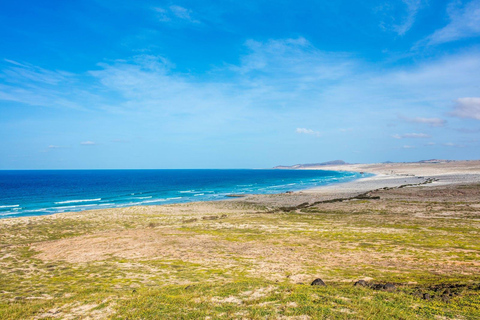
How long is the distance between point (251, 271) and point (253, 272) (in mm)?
195

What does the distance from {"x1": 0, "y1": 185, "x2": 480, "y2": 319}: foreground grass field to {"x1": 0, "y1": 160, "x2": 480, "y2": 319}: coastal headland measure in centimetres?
6

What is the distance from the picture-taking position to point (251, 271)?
1612 cm

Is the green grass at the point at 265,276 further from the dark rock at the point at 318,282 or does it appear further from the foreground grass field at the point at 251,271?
the dark rock at the point at 318,282

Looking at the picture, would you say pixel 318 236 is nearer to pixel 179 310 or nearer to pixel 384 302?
pixel 384 302

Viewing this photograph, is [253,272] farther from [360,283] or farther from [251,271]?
[360,283]

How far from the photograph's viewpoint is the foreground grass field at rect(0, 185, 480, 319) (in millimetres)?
10680

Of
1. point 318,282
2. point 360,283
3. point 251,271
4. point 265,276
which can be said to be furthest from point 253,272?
point 360,283

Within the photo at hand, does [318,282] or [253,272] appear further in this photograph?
[253,272]

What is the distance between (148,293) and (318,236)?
16198 millimetres

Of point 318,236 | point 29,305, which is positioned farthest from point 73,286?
point 318,236

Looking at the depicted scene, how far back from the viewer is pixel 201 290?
505 inches

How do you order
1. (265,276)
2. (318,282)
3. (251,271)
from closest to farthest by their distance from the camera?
(318,282) < (265,276) < (251,271)

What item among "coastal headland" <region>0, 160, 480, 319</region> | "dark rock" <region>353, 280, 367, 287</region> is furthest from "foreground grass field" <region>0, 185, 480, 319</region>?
"dark rock" <region>353, 280, 367, 287</region>

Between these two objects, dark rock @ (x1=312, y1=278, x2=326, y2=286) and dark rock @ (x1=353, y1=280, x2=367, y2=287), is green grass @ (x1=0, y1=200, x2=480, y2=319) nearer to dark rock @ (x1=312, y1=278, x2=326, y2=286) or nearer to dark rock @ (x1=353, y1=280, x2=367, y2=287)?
dark rock @ (x1=353, y1=280, x2=367, y2=287)
